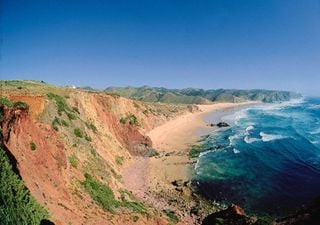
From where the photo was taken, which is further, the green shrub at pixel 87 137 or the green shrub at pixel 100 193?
the green shrub at pixel 87 137

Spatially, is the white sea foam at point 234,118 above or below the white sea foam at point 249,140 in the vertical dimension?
below

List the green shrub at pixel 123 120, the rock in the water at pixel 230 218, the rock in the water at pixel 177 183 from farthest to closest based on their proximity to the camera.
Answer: the green shrub at pixel 123 120 < the rock in the water at pixel 177 183 < the rock in the water at pixel 230 218

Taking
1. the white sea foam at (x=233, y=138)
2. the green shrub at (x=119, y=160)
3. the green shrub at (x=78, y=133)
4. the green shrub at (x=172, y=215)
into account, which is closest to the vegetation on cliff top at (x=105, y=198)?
the green shrub at (x=172, y=215)

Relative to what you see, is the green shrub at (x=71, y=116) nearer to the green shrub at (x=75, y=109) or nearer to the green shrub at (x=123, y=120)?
the green shrub at (x=75, y=109)

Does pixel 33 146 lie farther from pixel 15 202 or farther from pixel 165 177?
pixel 165 177

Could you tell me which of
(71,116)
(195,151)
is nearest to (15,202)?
(71,116)

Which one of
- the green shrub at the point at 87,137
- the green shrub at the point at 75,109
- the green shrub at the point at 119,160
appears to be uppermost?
the green shrub at the point at 75,109

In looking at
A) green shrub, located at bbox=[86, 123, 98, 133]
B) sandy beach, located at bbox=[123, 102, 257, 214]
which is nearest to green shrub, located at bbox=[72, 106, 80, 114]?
green shrub, located at bbox=[86, 123, 98, 133]
